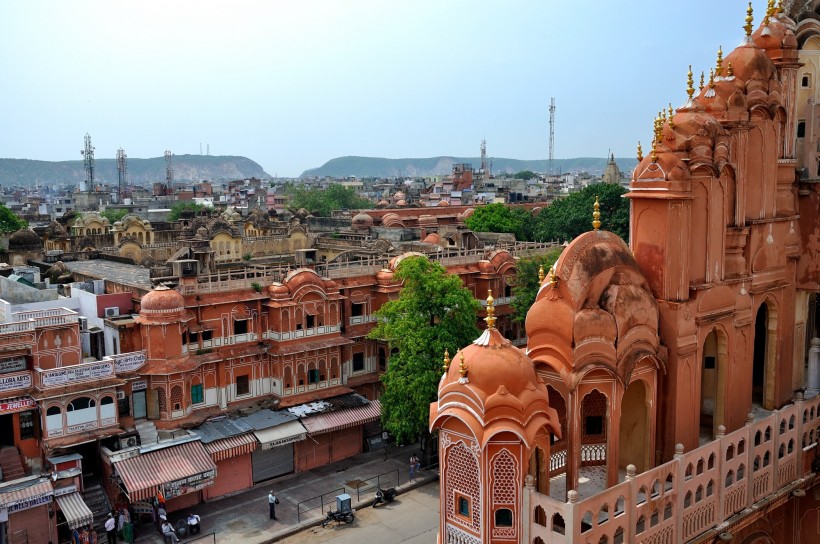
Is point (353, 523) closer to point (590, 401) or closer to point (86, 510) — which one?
point (86, 510)

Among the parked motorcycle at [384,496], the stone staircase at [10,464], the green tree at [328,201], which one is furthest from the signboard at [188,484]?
the green tree at [328,201]

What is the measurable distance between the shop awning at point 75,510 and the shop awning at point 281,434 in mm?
6494

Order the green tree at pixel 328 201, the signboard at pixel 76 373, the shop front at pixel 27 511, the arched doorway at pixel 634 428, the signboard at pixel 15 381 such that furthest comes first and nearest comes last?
1. the green tree at pixel 328 201
2. the signboard at pixel 76 373
3. the signboard at pixel 15 381
4. the shop front at pixel 27 511
5. the arched doorway at pixel 634 428

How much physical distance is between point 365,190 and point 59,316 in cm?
16665

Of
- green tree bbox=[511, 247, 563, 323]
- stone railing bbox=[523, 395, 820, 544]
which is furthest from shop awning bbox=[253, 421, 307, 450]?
stone railing bbox=[523, 395, 820, 544]

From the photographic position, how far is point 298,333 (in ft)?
101

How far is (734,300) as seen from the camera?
18.4 m

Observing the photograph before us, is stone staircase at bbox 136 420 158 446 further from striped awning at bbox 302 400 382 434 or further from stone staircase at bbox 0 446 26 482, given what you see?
striped awning at bbox 302 400 382 434

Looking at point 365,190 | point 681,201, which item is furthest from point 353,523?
point 365,190

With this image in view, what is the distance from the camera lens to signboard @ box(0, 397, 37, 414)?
24.0m

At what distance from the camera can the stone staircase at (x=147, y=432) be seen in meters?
26.2

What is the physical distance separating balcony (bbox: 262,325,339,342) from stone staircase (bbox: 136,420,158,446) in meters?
5.84

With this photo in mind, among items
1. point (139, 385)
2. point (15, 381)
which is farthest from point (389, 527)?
point (15, 381)

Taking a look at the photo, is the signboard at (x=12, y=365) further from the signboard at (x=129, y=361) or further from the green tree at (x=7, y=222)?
the green tree at (x=7, y=222)
